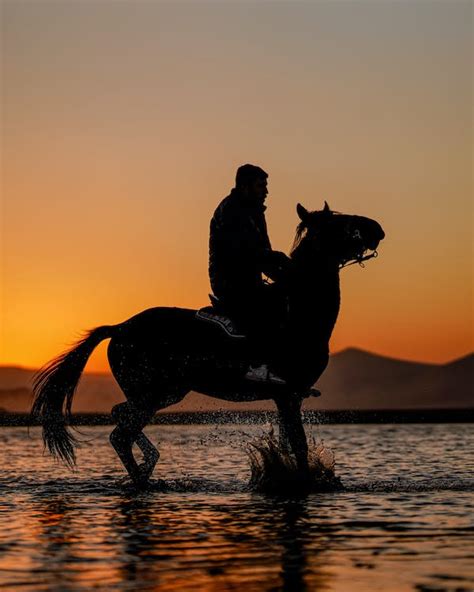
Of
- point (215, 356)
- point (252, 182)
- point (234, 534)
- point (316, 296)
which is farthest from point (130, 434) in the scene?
point (234, 534)

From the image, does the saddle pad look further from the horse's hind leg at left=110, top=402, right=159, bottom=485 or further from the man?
the horse's hind leg at left=110, top=402, right=159, bottom=485

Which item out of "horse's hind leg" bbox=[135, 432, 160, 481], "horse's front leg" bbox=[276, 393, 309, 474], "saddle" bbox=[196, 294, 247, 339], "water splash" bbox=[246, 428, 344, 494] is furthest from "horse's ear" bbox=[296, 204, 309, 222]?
"horse's hind leg" bbox=[135, 432, 160, 481]

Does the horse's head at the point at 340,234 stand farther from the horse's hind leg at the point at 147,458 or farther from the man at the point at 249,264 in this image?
the horse's hind leg at the point at 147,458

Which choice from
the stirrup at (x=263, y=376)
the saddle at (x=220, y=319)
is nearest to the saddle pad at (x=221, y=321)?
the saddle at (x=220, y=319)

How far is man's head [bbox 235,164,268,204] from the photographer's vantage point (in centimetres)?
1235

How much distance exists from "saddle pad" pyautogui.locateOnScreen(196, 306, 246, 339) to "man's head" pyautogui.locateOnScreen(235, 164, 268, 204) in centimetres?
121

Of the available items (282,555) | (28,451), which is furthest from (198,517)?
(28,451)

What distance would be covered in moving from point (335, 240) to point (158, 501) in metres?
2.99

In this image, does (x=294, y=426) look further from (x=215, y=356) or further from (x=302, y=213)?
(x=302, y=213)

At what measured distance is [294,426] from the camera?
1209 centimetres

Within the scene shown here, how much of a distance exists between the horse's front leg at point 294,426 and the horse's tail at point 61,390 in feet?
6.60

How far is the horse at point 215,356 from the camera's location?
471 inches

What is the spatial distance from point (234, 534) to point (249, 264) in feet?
13.1

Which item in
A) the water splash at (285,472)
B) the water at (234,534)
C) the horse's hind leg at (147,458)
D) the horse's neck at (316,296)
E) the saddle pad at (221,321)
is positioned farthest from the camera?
the horse's hind leg at (147,458)
